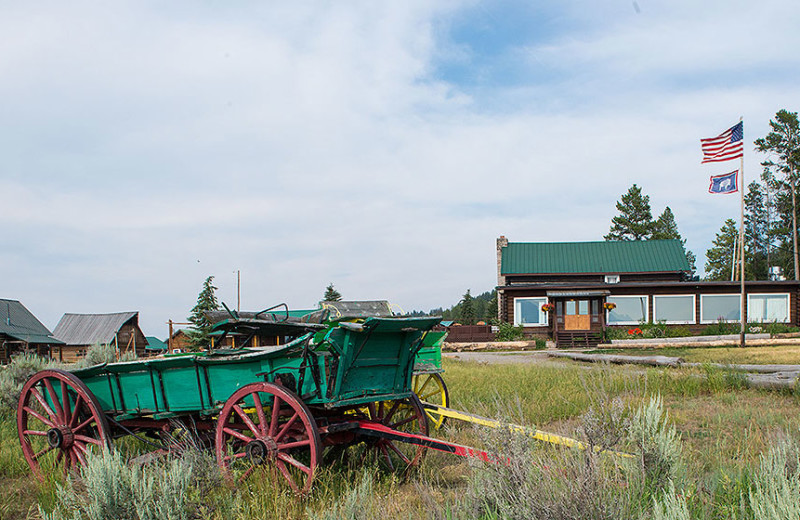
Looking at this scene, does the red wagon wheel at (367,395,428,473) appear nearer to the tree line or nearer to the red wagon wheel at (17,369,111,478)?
the red wagon wheel at (17,369,111,478)

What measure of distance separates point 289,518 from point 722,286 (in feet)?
113

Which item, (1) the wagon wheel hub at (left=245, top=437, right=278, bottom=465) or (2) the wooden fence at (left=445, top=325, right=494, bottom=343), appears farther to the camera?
(2) the wooden fence at (left=445, top=325, right=494, bottom=343)

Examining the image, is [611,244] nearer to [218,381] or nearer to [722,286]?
[722,286]

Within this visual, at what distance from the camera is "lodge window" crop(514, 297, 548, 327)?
35.2 m

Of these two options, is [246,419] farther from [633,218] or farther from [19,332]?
[633,218]

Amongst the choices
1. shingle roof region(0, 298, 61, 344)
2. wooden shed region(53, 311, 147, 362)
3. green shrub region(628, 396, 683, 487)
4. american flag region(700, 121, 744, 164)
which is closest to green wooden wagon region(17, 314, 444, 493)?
green shrub region(628, 396, 683, 487)

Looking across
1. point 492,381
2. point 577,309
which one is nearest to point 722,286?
point 577,309

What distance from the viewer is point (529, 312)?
3550cm

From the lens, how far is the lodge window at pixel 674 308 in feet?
113

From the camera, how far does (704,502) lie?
3773 millimetres

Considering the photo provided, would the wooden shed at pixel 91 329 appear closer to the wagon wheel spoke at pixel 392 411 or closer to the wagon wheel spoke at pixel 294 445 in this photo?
the wagon wheel spoke at pixel 392 411

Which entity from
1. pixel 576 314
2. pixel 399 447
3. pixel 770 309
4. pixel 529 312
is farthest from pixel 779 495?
pixel 770 309

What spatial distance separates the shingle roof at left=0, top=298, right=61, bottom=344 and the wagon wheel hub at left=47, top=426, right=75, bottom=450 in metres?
36.4

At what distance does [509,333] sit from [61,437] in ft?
95.5
